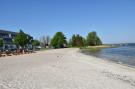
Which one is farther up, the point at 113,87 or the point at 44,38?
the point at 44,38

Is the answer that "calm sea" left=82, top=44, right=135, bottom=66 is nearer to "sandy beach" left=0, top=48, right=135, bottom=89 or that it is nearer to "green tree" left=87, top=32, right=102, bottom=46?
"sandy beach" left=0, top=48, right=135, bottom=89

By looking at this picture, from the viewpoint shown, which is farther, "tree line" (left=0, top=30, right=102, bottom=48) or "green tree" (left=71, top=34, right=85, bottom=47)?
"green tree" (left=71, top=34, right=85, bottom=47)

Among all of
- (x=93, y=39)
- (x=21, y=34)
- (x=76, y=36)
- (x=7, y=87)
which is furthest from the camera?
(x=93, y=39)

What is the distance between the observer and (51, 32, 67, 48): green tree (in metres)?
119

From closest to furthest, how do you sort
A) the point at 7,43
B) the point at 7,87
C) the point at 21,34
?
the point at 7,87 → the point at 21,34 → the point at 7,43

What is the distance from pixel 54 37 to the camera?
120m

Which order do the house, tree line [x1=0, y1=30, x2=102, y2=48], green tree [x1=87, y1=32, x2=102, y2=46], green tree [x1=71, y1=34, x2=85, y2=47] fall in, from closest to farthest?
tree line [x1=0, y1=30, x2=102, y2=48]
the house
green tree [x1=71, y1=34, x2=85, y2=47]
green tree [x1=87, y1=32, x2=102, y2=46]

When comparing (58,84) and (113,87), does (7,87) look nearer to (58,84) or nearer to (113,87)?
(58,84)

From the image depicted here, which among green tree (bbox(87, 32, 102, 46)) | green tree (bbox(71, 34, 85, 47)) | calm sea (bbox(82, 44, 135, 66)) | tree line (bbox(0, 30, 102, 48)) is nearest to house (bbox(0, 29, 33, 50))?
tree line (bbox(0, 30, 102, 48))

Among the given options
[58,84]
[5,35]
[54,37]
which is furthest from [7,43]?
[58,84]

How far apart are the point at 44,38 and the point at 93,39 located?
34303mm

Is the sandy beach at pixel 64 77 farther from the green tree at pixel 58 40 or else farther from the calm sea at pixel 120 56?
the green tree at pixel 58 40

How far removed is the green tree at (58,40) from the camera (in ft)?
390

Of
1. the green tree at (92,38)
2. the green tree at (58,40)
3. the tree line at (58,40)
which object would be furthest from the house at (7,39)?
the green tree at (92,38)
